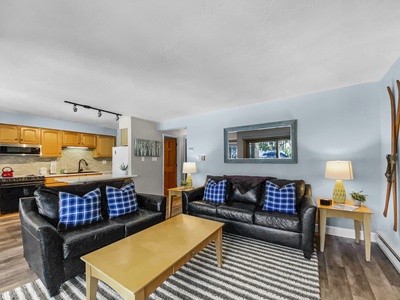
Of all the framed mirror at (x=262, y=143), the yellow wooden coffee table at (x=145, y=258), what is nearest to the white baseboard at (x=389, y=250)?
the framed mirror at (x=262, y=143)

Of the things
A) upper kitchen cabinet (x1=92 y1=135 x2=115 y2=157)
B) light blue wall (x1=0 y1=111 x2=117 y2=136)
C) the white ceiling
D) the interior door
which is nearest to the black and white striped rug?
the white ceiling

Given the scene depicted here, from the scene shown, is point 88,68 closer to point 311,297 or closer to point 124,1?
point 124,1

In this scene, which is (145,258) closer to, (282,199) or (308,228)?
(308,228)

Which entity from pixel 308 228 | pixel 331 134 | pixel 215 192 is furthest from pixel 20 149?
pixel 331 134

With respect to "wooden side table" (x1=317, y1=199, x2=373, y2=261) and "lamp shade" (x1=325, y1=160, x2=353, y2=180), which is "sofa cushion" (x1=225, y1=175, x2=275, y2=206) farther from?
"lamp shade" (x1=325, y1=160, x2=353, y2=180)

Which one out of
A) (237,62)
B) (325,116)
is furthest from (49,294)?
(325,116)

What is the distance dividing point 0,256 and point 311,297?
3.47 metres

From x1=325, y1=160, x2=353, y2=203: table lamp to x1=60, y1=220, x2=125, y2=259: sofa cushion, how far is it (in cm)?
279

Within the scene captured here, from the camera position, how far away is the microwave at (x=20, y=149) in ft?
13.6

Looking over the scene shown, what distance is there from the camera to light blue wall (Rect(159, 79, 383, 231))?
2698 millimetres

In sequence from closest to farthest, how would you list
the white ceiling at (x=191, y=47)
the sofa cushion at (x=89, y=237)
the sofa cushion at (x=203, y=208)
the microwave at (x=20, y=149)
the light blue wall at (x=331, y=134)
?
the white ceiling at (x=191, y=47) < the sofa cushion at (x=89, y=237) < the light blue wall at (x=331, y=134) < the sofa cushion at (x=203, y=208) < the microwave at (x=20, y=149)

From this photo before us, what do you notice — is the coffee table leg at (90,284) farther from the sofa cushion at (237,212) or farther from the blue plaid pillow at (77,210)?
the sofa cushion at (237,212)

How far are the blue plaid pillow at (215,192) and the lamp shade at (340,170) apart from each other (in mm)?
1555

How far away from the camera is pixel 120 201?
255 centimetres
